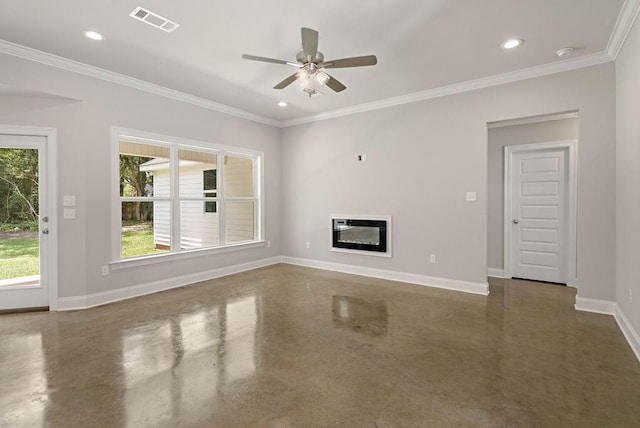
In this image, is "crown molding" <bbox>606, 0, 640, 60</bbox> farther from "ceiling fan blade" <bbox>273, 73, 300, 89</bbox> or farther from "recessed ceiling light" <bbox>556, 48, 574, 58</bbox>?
"ceiling fan blade" <bbox>273, 73, 300, 89</bbox>

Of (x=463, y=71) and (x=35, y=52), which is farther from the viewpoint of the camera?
(x=463, y=71)

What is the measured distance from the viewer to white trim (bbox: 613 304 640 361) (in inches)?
105

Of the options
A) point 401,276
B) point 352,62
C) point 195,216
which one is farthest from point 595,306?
point 195,216

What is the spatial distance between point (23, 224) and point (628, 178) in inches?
252

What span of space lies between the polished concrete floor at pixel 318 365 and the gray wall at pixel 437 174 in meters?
0.82

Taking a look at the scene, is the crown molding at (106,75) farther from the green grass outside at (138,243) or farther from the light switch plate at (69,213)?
the green grass outside at (138,243)

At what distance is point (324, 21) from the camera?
113 inches

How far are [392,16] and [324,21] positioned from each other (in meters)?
0.60

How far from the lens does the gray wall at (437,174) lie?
3.60m

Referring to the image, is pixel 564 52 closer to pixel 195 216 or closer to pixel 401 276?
pixel 401 276

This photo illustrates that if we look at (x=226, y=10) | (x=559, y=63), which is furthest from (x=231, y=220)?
(x=559, y=63)

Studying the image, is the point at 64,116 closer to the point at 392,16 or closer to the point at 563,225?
the point at 392,16

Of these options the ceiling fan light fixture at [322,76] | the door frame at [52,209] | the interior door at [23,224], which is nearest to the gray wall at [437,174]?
the ceiling fan light fixture at [322,76]

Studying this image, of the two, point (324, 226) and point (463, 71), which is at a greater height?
point (463, 71)
